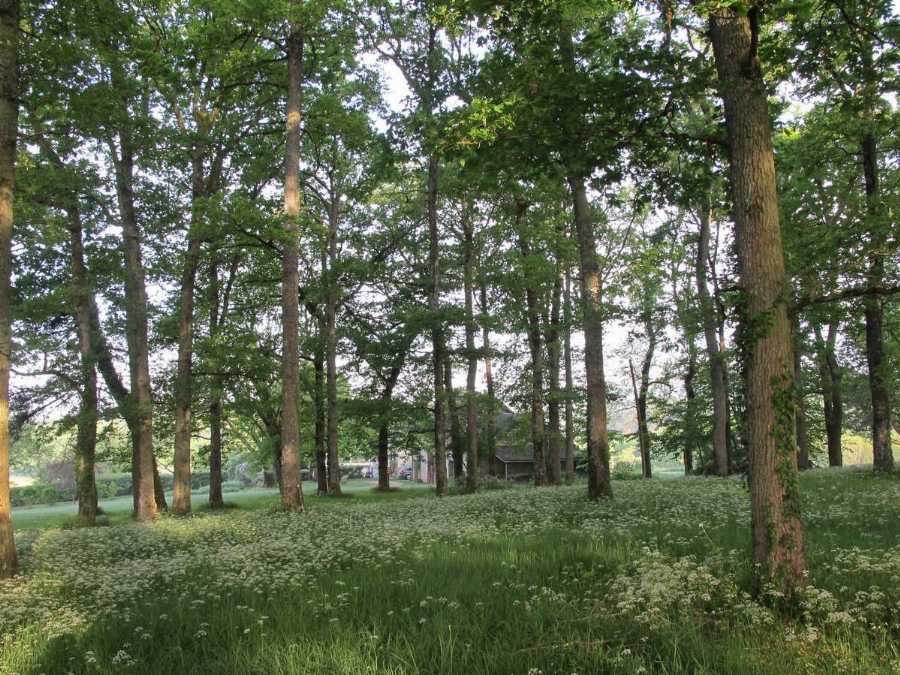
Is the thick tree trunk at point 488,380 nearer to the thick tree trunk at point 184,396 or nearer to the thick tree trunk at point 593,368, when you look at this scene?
the thick tree trunk at point 593,368

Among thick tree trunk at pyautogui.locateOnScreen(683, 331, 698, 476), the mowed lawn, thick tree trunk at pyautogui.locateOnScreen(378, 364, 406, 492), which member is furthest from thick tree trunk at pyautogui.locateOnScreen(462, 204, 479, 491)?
thick tree trunk at pyautogui.locateOnScreen(683, 331, 698, 476)

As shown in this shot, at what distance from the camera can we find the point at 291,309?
1747 cm

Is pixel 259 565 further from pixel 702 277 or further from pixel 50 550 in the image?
pixel 702 277

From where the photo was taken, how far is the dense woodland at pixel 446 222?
7.05 metres

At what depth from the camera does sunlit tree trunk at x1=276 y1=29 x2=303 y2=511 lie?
16734 mm

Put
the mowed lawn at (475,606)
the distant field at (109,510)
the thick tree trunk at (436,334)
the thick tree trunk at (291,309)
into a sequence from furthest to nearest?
the distant field at (109,510) → the thick tree trunk at (436,334) → the thick tree trunk at (291,309) → the mowed lawn at (475,606)

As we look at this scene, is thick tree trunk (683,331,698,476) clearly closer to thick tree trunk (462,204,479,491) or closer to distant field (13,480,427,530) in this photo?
thick tree trunk (462,204,479,491)

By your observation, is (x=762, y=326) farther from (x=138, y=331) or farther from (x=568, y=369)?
(x=568, y=369)

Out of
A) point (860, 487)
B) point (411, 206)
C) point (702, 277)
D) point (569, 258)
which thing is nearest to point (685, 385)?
point (702, 277)

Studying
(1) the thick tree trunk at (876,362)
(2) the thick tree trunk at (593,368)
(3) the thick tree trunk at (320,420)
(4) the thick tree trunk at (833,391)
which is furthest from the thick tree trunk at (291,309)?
(4) the thick tree trunk at (833,391)

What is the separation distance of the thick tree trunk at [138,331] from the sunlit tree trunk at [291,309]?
223 inches

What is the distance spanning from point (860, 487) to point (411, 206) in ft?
79.2

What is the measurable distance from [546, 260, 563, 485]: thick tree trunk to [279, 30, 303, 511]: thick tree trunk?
14.9 meters

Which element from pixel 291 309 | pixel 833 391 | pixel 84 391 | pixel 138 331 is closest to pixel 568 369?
pixel 833 391
